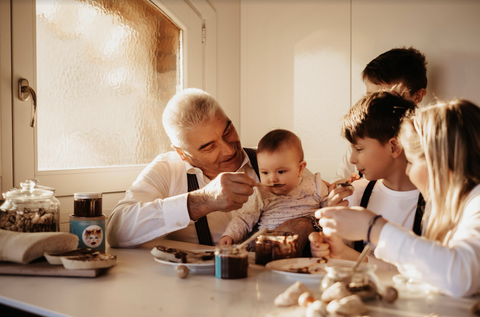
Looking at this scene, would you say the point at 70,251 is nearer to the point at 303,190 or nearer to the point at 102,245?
the point at 102,245

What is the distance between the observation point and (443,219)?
1217 mm

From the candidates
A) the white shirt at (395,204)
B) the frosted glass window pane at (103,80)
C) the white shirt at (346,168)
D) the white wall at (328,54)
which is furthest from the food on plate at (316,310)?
the white shirt at (346,168)

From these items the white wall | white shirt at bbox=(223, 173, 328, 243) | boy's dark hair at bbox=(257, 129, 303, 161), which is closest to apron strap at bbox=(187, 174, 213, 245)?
white shirt at bbox=(223, 173, 328, 243)

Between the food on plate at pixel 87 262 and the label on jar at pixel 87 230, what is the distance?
0.20m

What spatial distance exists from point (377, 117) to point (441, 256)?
0.83 m

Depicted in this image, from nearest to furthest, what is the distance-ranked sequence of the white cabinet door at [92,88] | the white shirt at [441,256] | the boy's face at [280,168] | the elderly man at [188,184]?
the white shirt at [441,256] < the elderly man at [188,184] < the boy's face at [280,168] < the white cabinet door at [92,88]

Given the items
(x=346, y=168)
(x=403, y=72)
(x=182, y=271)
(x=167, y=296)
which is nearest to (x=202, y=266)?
(x=182, y=271)

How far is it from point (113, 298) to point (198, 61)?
7.60 ft

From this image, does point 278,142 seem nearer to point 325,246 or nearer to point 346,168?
point 325,246

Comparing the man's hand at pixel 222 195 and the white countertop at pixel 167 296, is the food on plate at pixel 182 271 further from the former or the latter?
the man's hand at pixel 222 195

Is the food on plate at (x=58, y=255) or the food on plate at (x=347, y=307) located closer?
the food on plate at (x=347, y=307)

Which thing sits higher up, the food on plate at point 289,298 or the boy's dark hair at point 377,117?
the boy's dark hair at point 377,117

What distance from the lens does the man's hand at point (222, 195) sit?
1.69 m

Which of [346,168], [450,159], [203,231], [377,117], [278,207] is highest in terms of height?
[377,117]
